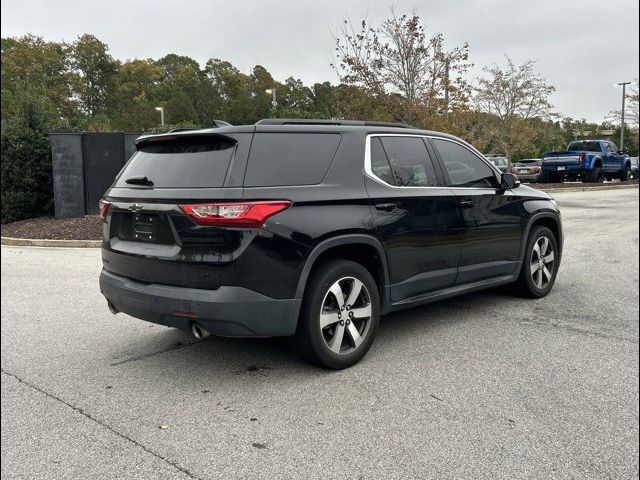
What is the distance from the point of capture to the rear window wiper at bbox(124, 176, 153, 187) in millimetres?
3902

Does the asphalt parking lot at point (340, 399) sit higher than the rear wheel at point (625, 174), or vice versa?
the rear wheel at point (625, 174)

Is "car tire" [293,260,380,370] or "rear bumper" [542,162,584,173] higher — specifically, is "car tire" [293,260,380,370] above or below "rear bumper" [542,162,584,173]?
below

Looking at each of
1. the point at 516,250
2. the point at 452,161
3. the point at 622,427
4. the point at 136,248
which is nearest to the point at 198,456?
the point at 136,248

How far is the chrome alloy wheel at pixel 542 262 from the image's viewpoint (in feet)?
19.2

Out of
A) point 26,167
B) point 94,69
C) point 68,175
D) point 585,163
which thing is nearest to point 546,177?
point 585,163

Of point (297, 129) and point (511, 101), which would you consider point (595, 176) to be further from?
point (297, 129)

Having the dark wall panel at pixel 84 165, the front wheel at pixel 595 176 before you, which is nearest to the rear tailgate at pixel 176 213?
the dark wall panel at pixel 84 165

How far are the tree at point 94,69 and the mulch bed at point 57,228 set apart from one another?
52.4 m

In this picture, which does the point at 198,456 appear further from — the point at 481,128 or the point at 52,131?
the point at 481,128

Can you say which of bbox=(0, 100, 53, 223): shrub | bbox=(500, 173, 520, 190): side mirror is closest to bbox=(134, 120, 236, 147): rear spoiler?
bbox=(500, 173, 520, 190): side mirror

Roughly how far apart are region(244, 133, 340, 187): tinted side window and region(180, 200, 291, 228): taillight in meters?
0.17

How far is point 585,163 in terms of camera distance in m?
24.6

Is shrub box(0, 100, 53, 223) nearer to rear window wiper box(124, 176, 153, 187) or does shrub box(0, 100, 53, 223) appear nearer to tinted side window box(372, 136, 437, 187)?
rear window wiper box(124, 176, 153, 187)

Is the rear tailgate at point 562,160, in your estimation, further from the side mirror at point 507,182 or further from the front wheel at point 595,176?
the side mirror at point 507,182
